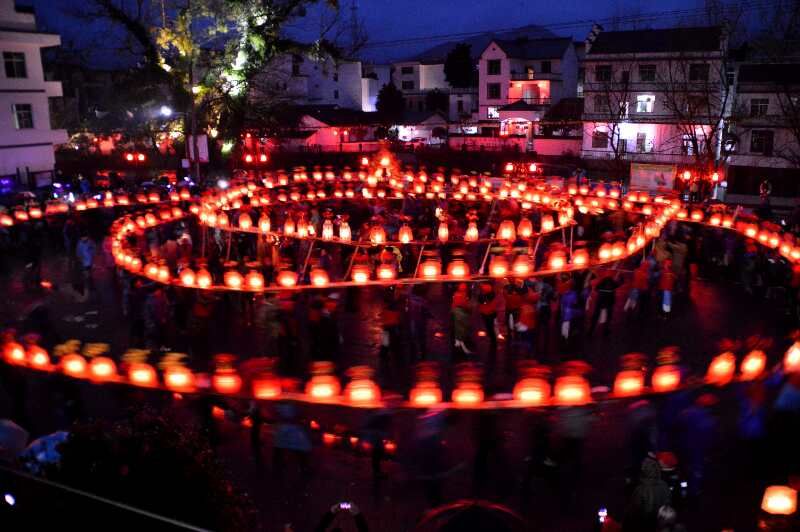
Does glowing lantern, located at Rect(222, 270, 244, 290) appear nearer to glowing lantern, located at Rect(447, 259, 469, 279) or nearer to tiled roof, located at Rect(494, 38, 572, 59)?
glowing lantern, located at Rect(447, 259, 469, 279)

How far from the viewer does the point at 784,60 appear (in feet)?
96.6

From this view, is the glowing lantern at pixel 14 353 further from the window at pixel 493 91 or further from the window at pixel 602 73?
the window at pixel 493 91

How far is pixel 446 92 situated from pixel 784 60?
32.0m

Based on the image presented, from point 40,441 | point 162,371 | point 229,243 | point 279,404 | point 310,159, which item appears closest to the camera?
point 40,441

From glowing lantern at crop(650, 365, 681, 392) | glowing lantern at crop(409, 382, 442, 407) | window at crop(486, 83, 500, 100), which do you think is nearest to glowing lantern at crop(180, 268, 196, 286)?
glowing lantern at crop(409, 382, 442, 407)

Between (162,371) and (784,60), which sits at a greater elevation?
(784,60)

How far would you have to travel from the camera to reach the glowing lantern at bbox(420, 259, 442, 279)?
38.6 feet

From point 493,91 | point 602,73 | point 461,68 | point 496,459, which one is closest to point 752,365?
point 496,459

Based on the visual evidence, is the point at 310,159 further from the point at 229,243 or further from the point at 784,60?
the point at 784,60

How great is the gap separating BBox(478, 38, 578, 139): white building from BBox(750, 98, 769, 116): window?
17613 millimetres

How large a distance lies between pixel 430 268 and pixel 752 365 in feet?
18.4

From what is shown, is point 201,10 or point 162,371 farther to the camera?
point 201,10

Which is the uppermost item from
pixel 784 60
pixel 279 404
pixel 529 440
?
pixel 784 60

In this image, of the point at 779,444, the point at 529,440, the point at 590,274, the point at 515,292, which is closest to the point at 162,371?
the point at 529,440
